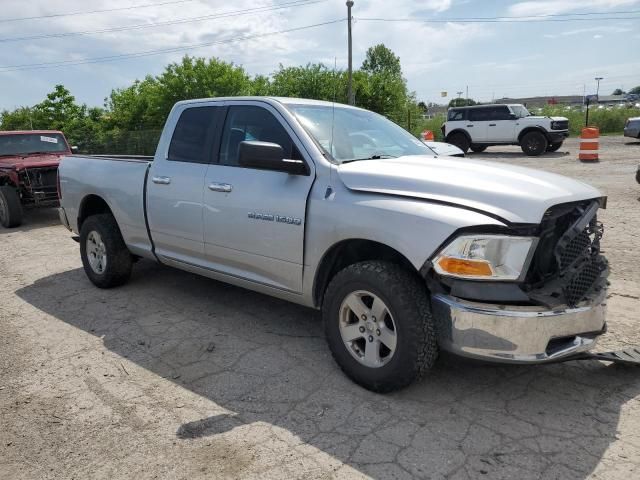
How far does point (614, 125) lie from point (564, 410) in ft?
109

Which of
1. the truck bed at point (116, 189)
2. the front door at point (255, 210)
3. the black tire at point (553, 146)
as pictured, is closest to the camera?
the front door at point (255, 210)

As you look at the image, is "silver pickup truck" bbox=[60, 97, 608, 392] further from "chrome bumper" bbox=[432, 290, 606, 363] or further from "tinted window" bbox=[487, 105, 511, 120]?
"tinted window" bbox=[487, 105, 511, 120]

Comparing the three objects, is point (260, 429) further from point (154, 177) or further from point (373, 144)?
point (154, 177)

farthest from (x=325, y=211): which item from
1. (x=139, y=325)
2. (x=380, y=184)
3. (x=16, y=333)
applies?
(x=16, y=333)

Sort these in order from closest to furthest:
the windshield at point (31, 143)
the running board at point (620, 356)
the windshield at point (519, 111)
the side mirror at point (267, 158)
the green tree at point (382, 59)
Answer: the running board at point (620, 356), the side mirror at point (267, 158), the windshield at point (31, 143), the windshield at point (519, 111), the green tree at point (382, 59)

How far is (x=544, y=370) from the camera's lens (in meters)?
3.62

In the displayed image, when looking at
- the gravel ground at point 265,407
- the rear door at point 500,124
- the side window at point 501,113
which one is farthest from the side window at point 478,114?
the gravel ground at point 265,407

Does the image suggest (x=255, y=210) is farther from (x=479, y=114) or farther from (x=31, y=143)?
(x=479, y=114)

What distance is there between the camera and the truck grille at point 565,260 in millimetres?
2889

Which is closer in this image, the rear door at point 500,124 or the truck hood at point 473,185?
the truck hood at point 473,185

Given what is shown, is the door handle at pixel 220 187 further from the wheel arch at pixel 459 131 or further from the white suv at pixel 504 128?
the wheel arch at pixel 459 131

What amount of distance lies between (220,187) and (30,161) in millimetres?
8330

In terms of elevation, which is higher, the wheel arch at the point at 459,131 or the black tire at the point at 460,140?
the wheel arch at the point at 459,131

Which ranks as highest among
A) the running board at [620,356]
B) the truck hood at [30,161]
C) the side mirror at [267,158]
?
the side mirror at [267,158]
